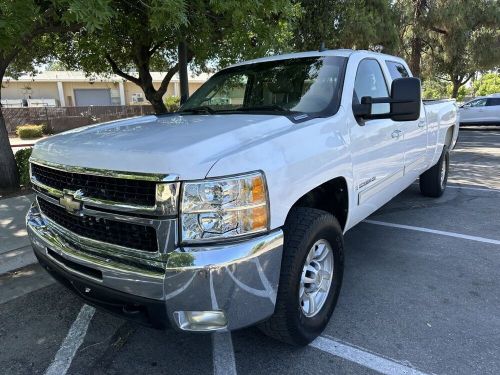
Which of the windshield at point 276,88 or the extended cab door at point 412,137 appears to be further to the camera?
the extended cab door at point 412,137

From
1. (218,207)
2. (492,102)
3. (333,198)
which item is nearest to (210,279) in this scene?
(218,207)

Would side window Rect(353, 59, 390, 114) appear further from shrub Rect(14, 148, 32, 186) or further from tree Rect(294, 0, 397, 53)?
tree Rect(294, 0, 397, 53)

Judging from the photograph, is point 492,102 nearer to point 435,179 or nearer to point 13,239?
point 435,179

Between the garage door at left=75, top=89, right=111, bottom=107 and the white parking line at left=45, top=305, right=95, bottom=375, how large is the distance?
40540mm

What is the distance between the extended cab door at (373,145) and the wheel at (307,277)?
2.23 feet

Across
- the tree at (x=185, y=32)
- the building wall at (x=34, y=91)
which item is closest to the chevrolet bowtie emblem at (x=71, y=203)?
the tree at (x=185, y=32)

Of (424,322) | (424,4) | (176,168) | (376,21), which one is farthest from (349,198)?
(424,4)

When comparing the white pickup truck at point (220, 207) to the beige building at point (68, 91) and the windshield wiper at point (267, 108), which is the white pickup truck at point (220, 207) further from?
the beige building at point (68, 91)

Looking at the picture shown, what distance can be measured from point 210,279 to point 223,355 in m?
0.97

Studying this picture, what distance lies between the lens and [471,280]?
3887 mm

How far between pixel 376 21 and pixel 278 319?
14217mm

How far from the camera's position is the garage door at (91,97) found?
134ft

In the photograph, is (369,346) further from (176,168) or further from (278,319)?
(176,168)

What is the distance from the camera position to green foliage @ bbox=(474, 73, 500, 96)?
57.5 meters
